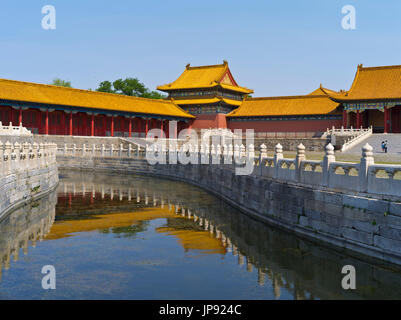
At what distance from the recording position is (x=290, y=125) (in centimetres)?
4606

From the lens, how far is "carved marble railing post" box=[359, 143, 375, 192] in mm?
10500

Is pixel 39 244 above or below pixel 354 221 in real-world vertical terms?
below

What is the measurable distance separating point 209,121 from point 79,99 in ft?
49.9

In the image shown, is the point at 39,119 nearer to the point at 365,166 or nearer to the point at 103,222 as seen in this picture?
the point at 103,222

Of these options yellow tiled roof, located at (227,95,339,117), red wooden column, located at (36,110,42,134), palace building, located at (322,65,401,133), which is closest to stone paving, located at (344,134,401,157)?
palace building, located at (322,65,401,133)

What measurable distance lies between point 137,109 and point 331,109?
19.1 m

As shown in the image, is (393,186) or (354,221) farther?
(354,221)

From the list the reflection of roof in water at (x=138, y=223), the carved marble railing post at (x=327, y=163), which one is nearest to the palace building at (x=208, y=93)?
the reflection of roof in water at (x=138, y=223)

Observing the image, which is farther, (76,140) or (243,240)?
(76,140)

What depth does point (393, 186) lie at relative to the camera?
32.0ft

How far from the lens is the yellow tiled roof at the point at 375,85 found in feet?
132

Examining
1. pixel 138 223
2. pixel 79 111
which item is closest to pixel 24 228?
pixel 138 223

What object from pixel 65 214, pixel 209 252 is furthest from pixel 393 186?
pixel 65 214

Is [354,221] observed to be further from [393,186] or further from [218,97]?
[218,97]
